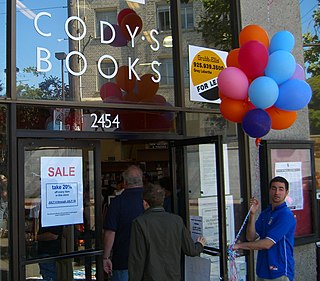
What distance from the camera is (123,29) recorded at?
17.5 feet

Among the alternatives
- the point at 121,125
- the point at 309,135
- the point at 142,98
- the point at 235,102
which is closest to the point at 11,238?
the point at 121,125

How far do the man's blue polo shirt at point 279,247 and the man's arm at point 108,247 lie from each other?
57.6 inches

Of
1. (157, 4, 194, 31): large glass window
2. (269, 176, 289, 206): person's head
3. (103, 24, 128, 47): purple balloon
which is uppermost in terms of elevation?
(157, 4, 194, 31): large glass window

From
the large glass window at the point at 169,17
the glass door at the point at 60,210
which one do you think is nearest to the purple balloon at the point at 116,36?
the large glass window at the point at 169,17

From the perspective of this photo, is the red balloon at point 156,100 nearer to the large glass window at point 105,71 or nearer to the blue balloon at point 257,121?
the large glass window at point 105,71

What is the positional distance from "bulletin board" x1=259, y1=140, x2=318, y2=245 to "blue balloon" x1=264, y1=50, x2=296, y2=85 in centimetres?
183

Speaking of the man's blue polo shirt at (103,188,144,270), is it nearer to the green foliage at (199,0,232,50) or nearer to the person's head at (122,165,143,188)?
the person's head at (122,165,143,188)

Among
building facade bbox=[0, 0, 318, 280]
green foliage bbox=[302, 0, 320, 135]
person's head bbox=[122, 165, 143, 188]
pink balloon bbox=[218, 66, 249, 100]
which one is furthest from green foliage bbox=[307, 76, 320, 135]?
person's head bbox=[122, 165, 143, 188]

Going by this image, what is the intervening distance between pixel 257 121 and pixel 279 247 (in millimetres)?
1149

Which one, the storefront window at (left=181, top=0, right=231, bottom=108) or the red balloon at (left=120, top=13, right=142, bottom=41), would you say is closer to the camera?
the red balloon at (left=120, top=13, right=142, bottom=41)

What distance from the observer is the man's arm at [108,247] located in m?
4.96

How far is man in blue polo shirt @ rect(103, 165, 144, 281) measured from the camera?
503 centimetres

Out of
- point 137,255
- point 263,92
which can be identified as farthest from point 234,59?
point 137,255

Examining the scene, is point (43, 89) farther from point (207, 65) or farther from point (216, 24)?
point (216, 24)
